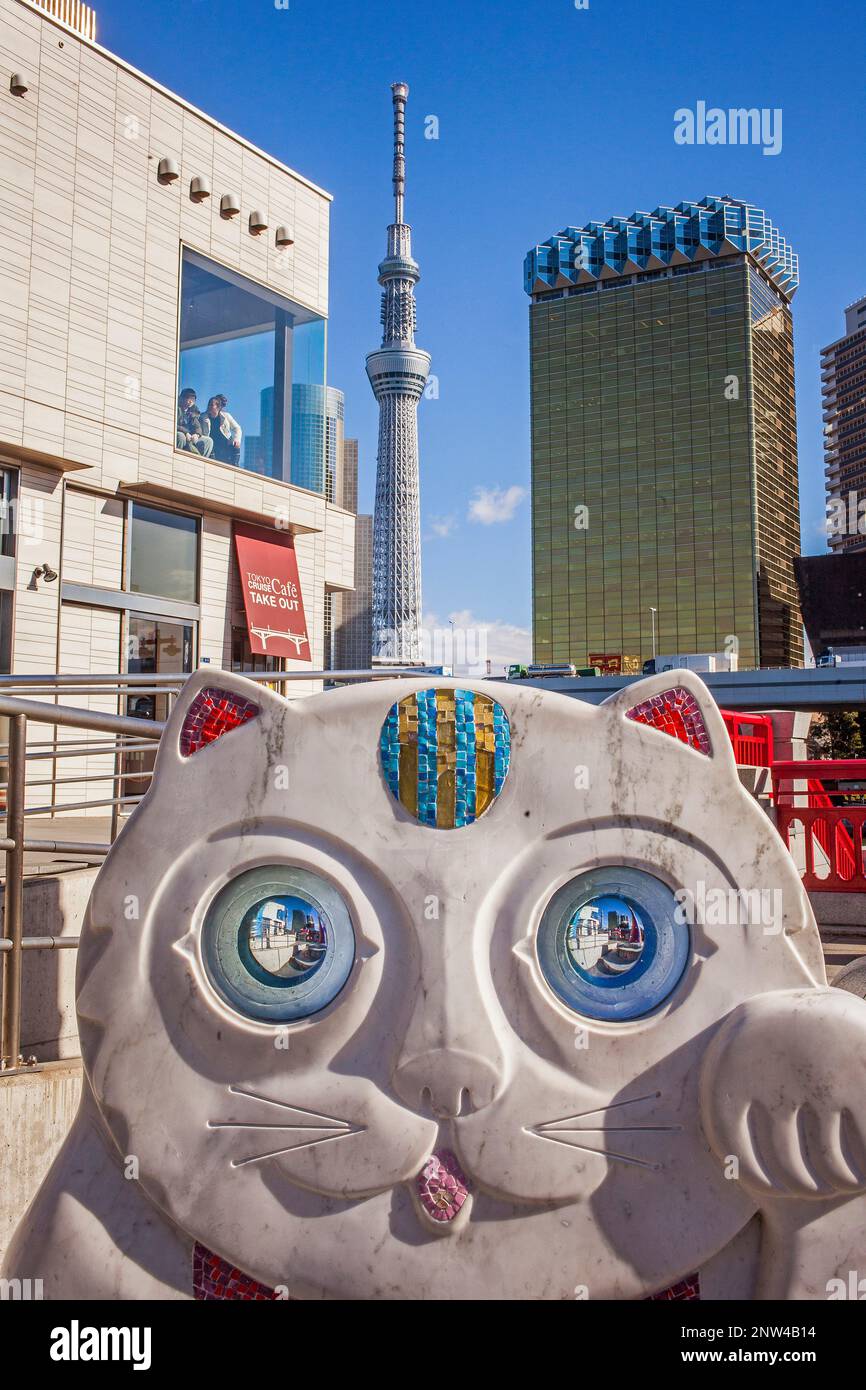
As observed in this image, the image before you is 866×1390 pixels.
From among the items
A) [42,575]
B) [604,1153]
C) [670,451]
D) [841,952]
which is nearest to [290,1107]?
[604,1153]

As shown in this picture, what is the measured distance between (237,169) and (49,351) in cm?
510

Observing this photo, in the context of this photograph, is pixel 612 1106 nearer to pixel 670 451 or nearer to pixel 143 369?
pixel 143 369

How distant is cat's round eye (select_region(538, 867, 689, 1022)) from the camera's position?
70.4 inches

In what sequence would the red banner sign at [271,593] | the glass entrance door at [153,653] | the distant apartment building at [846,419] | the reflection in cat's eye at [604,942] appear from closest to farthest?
the reflection in cat's eye at [604,942]
the glass entrance door at [153,653]
the red banner sign at [271,593]
the distant apartment building at [846,419]

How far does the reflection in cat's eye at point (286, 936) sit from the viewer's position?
5.99ft

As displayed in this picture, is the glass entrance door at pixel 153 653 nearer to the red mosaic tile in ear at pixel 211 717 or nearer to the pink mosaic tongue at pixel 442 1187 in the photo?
the red mosaic tile in ear at pixel 211 717

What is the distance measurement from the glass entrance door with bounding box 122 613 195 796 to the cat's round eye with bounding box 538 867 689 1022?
12.9 metres

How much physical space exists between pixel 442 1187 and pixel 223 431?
15.5 m

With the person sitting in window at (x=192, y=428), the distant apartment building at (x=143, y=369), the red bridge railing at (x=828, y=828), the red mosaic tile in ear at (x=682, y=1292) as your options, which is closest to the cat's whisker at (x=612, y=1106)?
the red mosaic tile in ear at (x=682, y=1292)

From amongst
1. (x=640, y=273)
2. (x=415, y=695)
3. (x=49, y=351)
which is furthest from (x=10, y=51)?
(x=640, y=273)

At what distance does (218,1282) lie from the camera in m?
1.79

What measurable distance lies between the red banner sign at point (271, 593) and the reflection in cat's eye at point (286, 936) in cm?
1493

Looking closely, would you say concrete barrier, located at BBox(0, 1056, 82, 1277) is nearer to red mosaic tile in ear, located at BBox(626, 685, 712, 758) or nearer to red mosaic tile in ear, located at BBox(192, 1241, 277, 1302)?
red mosaic tile in ear, located at BBox(192, 1241, 277, 1302)
